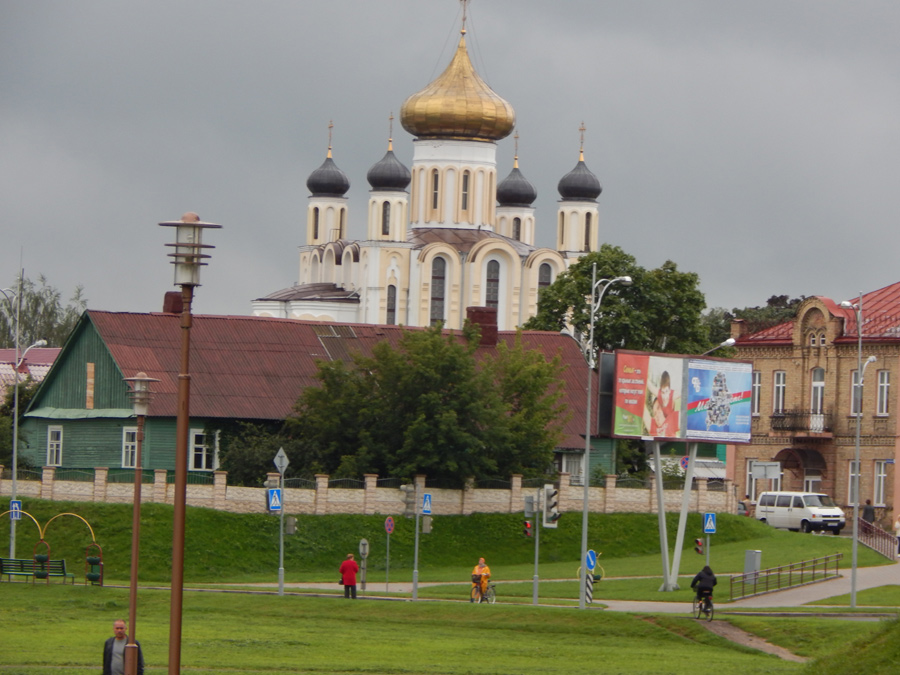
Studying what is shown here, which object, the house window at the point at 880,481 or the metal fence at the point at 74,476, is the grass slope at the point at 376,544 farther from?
the house window at the point at 880,481

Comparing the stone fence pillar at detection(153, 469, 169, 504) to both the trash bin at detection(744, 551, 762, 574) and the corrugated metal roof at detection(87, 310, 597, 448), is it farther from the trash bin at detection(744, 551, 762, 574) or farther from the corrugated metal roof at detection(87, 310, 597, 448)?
the trash bin at detection(744, 551, 762, 574)

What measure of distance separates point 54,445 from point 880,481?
30.4 metres

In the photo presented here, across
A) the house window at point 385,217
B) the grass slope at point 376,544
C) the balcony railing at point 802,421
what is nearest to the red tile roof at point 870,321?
the balcony railing at point 802,421

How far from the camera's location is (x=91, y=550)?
51562 mm

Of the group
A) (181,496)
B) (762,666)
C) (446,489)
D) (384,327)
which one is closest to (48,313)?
(384,327)

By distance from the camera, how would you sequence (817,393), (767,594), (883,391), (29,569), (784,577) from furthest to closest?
(817,393)
(883,391)
(784,577)
(767,594)
(29,569)

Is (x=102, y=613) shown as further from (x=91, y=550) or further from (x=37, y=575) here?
(x=91, y=550)

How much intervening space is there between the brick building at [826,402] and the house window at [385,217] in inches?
1305

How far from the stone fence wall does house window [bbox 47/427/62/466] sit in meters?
7.32

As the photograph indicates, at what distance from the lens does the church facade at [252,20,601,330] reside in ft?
332

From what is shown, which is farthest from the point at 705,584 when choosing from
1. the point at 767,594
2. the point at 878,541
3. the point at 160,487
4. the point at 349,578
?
the point at 160,487

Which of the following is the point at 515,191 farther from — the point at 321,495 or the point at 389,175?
the point at 321,495

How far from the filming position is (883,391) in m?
70.9

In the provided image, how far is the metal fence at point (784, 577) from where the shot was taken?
1852 inches
